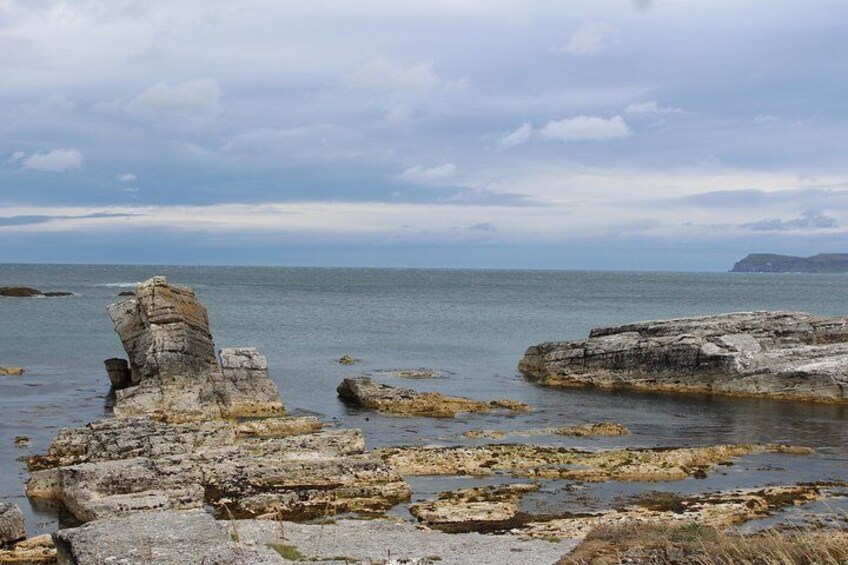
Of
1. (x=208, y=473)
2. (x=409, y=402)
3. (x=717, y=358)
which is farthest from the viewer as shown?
(x=717, y=358)

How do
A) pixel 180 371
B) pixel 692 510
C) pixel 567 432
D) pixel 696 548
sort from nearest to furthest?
pixel 696 548
pixel 692 510
pixel 567 432
pixel 180 371

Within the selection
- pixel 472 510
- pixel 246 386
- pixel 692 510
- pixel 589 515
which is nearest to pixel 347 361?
pixel 246 386

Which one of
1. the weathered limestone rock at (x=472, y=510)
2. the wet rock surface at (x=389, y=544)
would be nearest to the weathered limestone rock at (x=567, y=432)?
the weathered limestone rock at (x=472, y=510)

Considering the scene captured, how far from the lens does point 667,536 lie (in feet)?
54.1

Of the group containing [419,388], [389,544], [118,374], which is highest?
[118,374]

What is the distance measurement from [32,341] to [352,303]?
67133 millimetres

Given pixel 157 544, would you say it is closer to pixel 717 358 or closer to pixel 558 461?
pixel 558 461

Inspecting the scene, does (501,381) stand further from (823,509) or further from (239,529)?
(239,529)

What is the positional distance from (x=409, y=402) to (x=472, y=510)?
60.2 ft

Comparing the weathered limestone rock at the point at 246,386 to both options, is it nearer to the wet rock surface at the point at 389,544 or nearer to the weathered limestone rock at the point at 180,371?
the weathered limestone rock at the point at 180,371

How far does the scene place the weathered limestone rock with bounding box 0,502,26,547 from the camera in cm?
2047

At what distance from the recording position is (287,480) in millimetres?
25359

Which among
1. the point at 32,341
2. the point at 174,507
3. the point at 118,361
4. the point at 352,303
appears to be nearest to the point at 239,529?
the point at 174,507

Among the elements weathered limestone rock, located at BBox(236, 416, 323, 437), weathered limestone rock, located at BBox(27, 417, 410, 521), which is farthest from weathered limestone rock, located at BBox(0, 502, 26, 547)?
weathered limestone rock, located at BBox(236, 416, 323, 437)
